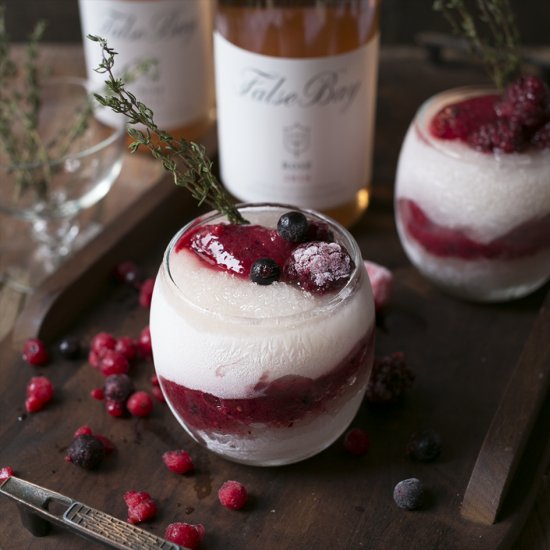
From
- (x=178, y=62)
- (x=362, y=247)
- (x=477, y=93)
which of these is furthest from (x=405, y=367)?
(x=178, y=62)

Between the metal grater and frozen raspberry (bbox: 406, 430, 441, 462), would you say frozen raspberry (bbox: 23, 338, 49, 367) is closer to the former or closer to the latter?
the metal grater

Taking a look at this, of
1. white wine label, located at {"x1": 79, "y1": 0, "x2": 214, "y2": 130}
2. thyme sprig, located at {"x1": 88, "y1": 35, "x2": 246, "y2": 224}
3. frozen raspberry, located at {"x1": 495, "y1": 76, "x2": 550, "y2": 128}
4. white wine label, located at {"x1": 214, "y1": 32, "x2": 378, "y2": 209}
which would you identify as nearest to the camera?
thyme sprig, located at {"x1": 88, "y1": 35, "x2": 246, "y2": 224}

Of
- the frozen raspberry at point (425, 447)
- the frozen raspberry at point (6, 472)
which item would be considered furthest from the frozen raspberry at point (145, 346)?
the frozen raspberry at point (425, 447)

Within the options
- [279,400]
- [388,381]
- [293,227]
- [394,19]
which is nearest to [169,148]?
[293,227]

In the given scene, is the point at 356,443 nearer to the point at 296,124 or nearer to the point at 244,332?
the point at 244,332

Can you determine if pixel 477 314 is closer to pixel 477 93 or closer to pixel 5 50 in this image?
pixel 477 93

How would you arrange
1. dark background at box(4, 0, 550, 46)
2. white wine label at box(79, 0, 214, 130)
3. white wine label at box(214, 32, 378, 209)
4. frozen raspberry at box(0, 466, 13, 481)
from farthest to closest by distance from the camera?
dark background at box(4, 0, 550, 46) → white wine label at box(79, 0, 214, 130) → white wine label at box(214, 32, 378, 209) → frozen raspberry at box(0, 466, 13, 481)

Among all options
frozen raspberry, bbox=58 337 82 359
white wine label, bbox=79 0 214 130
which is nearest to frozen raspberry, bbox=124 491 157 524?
frozen raspberry, bbox=58 337 82 359

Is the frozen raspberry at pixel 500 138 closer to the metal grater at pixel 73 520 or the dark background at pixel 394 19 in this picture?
the metal grater at pixel 73 520
